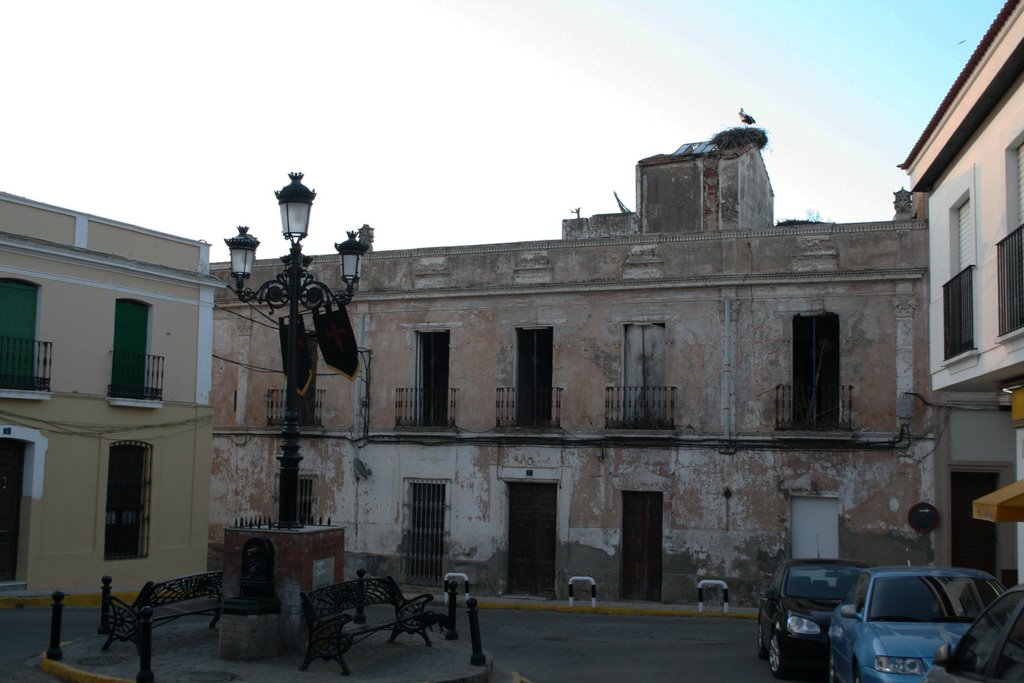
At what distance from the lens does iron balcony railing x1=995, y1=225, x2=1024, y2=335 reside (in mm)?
11117

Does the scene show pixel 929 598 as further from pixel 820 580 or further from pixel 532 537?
pixel 532 537

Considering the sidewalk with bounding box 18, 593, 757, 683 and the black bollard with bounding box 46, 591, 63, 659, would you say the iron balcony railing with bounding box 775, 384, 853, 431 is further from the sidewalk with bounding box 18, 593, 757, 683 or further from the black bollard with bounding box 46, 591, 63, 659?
the black bollard with bounding box 46, 591, 63, 659

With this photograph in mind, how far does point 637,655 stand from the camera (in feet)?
47.5

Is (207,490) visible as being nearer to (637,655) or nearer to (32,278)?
(32,278)

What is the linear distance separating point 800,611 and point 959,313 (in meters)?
4.45

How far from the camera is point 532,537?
2370 cm

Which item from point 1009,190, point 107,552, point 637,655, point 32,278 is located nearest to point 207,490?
point 107,552

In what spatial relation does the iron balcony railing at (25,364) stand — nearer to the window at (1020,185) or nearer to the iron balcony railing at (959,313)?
the iron balcony railing at (959,313)

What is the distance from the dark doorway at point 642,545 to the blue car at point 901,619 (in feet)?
38.5

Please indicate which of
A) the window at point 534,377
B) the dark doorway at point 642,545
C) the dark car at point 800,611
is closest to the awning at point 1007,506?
the dark car at point 800,611

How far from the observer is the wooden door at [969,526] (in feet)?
66.1

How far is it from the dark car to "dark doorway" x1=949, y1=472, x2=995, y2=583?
7701 millimetres

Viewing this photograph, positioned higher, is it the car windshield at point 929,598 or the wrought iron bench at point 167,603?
the car windshield at point 929,598

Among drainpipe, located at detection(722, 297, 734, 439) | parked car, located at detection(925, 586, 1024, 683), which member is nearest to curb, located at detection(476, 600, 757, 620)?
drainpipe, located at detection(722, 297, 734, 439)
